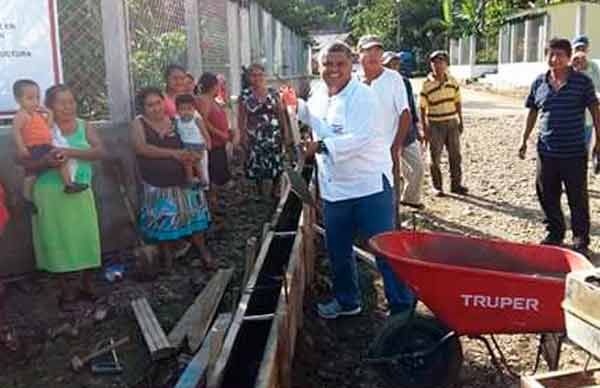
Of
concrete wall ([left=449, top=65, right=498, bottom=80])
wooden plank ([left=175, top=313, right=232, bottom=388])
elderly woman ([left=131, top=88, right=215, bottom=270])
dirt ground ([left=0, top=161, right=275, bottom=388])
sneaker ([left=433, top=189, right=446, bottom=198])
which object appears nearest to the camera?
wooden plank ([left=175, top=313, right=232, bottom=388])

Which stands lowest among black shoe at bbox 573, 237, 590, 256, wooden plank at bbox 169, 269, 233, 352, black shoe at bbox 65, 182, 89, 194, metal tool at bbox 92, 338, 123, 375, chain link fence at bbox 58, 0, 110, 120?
metal tool at bbox 92, 338, 123, 375

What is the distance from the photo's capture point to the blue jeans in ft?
16.8

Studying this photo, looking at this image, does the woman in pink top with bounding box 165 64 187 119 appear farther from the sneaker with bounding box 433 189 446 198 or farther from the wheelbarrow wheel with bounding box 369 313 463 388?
the sneaker with bounding box 433 189 446 198

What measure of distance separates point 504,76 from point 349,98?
98.0ft

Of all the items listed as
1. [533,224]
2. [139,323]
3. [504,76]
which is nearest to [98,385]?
[139,323]

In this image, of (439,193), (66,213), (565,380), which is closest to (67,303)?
(66,213)

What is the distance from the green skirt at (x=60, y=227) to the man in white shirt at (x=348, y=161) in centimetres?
189

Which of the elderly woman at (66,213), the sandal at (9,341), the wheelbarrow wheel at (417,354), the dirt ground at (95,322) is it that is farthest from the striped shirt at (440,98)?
the sandal at (9,341)

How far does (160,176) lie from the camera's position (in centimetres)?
645

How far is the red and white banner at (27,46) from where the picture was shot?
244 inches

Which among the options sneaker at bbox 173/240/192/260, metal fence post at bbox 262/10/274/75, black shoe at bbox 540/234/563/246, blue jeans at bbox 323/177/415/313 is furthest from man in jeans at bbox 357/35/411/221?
metal fence post at bbox 262/10/274/75

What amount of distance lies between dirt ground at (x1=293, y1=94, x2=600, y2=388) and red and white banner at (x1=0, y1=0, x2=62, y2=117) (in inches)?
118

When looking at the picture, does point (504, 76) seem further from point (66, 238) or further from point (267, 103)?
point (66, 238)

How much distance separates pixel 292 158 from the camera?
8883 mm
